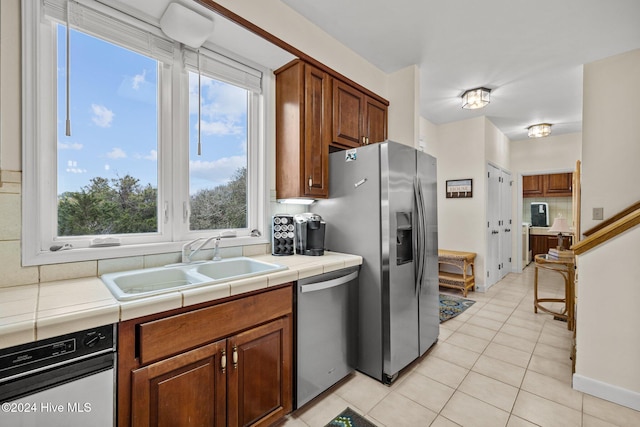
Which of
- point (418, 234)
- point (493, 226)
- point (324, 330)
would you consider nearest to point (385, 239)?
point (418, 234)

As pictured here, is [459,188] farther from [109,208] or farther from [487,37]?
[109,208]

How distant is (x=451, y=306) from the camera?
366 cm

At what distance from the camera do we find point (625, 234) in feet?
5.97

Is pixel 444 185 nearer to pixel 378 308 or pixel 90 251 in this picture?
pixel 378 308

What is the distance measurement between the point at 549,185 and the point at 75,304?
876cm

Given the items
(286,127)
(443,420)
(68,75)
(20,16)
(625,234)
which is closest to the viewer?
(20,16)

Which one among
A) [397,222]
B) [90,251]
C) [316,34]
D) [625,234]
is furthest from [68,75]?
[625,234]

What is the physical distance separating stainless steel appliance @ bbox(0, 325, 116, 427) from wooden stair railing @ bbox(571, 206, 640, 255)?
2837 millimetres

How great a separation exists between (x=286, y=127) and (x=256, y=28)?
69 cm

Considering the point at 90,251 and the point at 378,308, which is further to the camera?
the point at 378,308

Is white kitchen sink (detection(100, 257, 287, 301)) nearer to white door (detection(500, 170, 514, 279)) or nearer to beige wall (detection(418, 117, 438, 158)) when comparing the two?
beige wall (detection(418, 117, 438, 158))

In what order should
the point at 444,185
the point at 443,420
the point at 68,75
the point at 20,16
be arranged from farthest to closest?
the point at 444,185 < the point at 443,420 < the point at 68,75 < the point at 20,16

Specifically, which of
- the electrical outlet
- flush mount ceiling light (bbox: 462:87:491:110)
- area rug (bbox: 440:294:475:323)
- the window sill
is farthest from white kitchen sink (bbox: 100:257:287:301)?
flush mount ceiling light (bbox: 462:87:491:110)

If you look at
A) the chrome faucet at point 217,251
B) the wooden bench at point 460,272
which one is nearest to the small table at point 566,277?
the wooden bench at point 460,272
